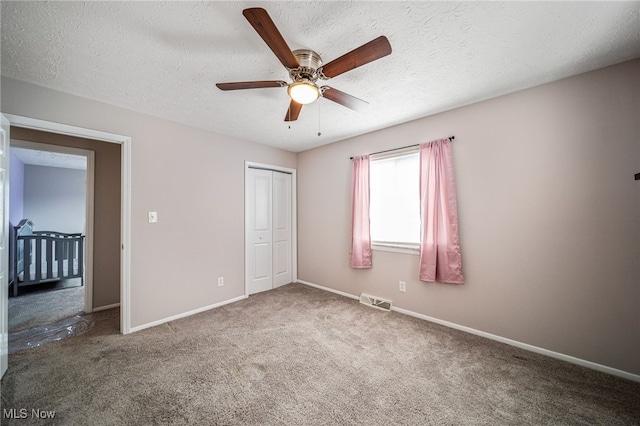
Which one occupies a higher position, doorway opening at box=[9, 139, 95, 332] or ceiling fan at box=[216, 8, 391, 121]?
ceiling fan at box=[216, 8, 391, 121]

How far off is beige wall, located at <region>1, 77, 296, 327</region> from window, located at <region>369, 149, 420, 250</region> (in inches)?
78.2

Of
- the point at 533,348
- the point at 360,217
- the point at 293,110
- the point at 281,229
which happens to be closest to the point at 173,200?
the point at 281,229

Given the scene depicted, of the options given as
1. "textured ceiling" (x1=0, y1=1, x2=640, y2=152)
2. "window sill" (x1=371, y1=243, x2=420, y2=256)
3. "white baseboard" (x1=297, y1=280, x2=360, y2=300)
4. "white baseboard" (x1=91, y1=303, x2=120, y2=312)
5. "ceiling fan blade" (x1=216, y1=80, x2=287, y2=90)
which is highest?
"textured ceiling" (x1=0, y1=1, x2=640, y2=152)

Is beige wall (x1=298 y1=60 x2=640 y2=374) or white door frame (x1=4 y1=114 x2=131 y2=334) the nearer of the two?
beige wall (x1=298 y1=60 x2=640 y2=374)

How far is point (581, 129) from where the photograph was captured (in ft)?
6.45

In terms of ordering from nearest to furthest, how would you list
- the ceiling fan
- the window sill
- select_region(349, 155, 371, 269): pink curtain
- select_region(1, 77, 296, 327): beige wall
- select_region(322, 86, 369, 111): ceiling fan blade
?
the ceiling fan < select_region(322, 86, 369, 111): ceiling fan blade < select_region(1, 77, 296, 327): beige wall < the window sill < select_region(349, 155, 371, 269): pink curtain

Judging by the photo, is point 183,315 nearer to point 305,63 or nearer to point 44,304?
point 44,304

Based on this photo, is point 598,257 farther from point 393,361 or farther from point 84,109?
point 84,109

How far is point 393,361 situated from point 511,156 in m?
2.22

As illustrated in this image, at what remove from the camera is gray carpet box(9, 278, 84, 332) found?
2783 millimetres

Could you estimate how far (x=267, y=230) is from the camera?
400 centimetres

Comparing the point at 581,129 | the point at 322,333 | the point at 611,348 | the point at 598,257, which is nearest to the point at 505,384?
the point at 611,348

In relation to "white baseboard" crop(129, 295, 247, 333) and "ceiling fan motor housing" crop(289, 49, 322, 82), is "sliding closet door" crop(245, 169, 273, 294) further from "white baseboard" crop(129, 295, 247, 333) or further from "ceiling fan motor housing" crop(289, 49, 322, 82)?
"ceiling fan motor housing" crop(289, 49, 322, 82)

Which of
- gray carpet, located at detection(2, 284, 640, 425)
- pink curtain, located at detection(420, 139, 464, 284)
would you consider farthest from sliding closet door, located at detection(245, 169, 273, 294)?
pink curtain, located at detection(420, 139, 464, 284)
